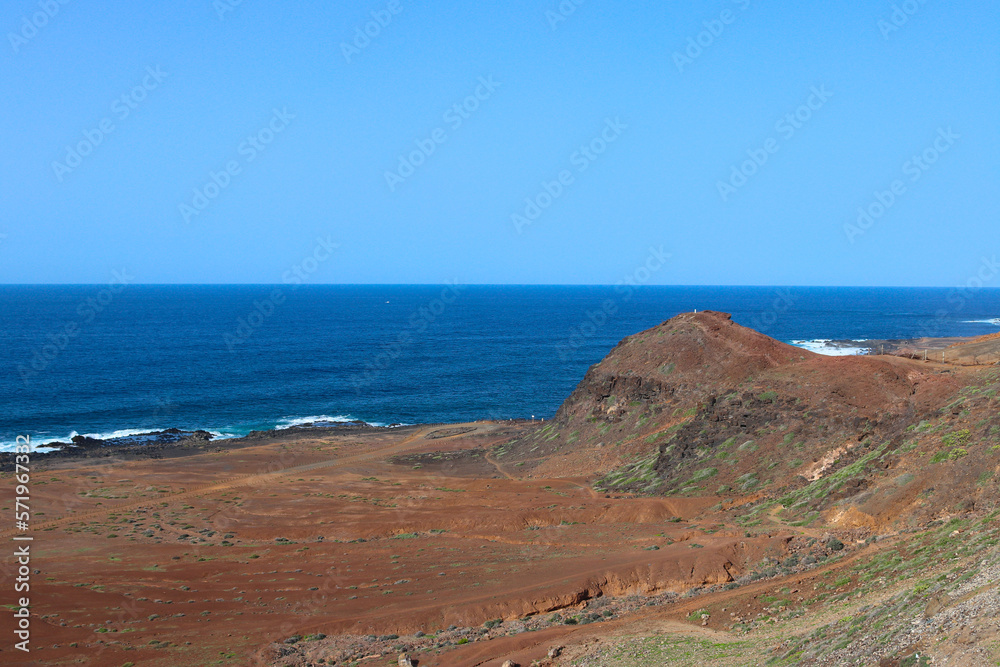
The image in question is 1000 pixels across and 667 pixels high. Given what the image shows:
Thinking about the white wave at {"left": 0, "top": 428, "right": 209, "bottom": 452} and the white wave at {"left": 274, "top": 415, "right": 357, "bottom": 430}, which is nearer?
the white wave at {"left": 0, "top": 428, "right": 209, "bottom": 452}

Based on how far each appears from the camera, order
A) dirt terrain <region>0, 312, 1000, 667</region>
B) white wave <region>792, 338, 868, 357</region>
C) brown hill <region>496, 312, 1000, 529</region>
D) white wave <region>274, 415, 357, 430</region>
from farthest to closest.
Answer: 1. white wave <region>792, 338, 868, 357</region>
2. white wave <region>274, 415, 357, 430</region>
3. brown hill <region>496, 312, 1000, 529</region>
4. dirt terrain <region>0, 312, 1000, 667</region>

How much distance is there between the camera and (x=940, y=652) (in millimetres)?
11656

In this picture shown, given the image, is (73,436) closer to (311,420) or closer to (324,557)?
(311,420)

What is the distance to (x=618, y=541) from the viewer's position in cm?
2820

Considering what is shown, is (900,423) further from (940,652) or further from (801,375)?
(940,652)

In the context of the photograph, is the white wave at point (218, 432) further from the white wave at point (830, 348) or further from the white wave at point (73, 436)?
the white wave at point (830, 348)

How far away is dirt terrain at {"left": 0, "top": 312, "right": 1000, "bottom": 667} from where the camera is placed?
58.3 feet

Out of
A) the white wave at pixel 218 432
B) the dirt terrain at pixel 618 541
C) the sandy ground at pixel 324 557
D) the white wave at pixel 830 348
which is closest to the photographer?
the dirt terrain at pixel 618 541

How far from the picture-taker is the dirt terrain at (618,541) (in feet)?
58.3

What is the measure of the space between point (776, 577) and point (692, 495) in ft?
43.8

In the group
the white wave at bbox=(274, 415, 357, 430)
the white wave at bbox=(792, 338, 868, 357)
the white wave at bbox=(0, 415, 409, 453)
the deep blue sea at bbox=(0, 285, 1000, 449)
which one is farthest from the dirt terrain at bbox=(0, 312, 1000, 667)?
the white wave at bbox=(792, 338, 868, 357)

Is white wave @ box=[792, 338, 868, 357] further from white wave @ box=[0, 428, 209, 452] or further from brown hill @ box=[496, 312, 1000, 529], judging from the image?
white wave @ box=[0, 428, 209, 452]

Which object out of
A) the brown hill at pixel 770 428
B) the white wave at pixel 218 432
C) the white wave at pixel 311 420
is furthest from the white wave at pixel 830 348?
the white wave at pixel 218 432

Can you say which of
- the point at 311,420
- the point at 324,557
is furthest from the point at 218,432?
the point at 324,557
